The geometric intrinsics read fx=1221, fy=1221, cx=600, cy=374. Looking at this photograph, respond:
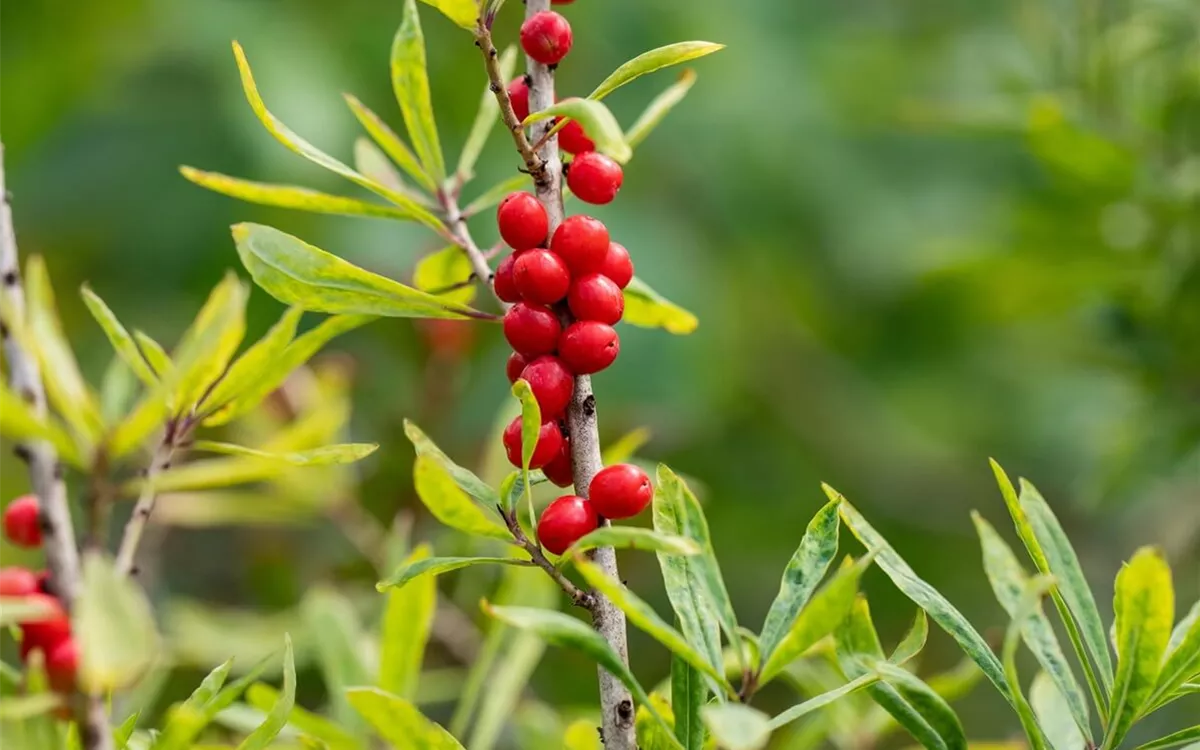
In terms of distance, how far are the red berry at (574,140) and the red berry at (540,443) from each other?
0.14 meters

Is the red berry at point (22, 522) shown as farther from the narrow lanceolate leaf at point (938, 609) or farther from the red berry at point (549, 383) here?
the narrow lanceolate leaf at point (938, 609)

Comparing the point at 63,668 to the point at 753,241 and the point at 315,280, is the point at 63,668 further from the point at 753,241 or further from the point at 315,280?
the point at 753,241

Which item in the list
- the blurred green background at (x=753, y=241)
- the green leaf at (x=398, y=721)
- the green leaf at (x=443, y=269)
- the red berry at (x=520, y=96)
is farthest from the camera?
the blurred green background at (x=753, y=241)

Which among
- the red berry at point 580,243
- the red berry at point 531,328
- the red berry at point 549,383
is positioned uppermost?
the red berry at point 580,243

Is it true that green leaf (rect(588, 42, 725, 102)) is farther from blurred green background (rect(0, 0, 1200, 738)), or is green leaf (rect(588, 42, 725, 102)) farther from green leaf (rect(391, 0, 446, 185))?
blurred green background (rect(0, 0, 1200, 738))

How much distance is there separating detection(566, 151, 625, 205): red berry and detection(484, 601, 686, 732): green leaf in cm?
20

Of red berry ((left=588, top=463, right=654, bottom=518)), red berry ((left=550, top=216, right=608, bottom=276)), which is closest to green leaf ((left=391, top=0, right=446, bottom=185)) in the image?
red berry ((left=550, top=216, right=608, bottom=276))

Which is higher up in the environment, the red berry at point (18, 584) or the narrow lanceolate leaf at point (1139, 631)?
the narrow lanceolate leaf at point (1139, 631)

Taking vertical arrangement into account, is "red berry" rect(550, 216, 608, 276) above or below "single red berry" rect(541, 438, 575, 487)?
above

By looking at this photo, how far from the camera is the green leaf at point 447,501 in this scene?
17.4 inches

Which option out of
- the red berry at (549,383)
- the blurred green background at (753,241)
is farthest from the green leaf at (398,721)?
the blurred green background at (753,241)

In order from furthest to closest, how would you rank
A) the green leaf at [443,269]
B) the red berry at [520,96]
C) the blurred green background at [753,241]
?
the blurred green background at [753,241] < the green leaf at [443,269] < the red berry at [520,96]

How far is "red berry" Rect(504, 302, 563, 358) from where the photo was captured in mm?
527

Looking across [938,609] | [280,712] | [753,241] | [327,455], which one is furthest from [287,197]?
[753,241]
